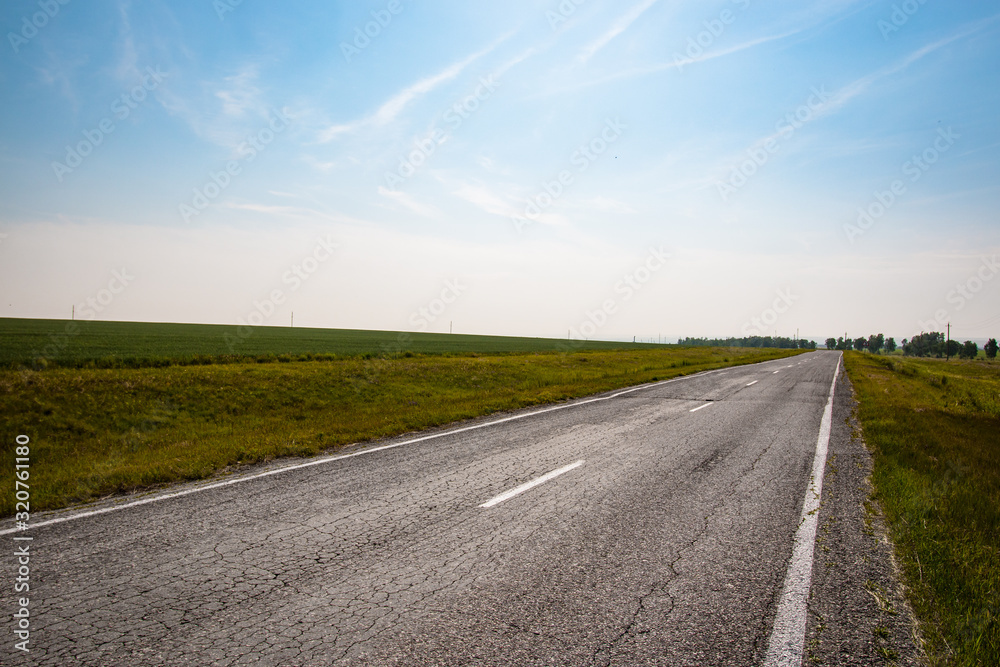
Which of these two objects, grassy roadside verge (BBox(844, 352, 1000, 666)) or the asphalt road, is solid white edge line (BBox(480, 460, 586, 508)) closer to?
the asphalt road

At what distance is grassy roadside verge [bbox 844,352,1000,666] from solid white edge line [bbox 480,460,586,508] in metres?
3.67

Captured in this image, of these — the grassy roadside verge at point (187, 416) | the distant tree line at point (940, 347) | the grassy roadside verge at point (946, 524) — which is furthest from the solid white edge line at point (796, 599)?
the distant tree line at point (940, 347)

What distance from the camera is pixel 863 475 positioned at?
711 cm

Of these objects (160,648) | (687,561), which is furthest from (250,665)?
(687,561)

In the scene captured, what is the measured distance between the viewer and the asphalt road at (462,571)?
297cm

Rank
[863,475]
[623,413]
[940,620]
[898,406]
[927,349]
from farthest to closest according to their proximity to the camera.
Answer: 1. [927,349]
2. [898,406]
3. [623,413]
4. [863,475]
5. [940,620]

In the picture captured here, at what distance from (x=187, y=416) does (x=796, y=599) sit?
41.7ft

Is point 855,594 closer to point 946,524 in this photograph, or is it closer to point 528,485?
point 946,524

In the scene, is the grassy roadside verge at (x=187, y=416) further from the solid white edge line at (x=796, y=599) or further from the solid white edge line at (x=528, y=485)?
the solid white edge line at (x=796, y=599)

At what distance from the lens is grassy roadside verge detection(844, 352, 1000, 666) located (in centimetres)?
321

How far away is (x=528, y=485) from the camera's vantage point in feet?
20.5

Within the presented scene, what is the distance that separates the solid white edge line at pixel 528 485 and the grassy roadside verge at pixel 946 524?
3672 millimetres

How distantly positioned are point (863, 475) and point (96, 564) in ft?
30.3

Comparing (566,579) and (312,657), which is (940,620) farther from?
(312,657)
